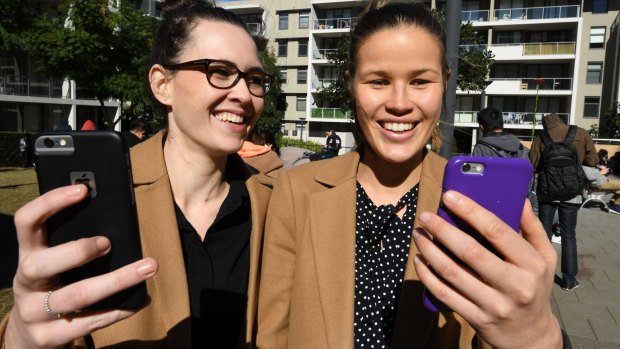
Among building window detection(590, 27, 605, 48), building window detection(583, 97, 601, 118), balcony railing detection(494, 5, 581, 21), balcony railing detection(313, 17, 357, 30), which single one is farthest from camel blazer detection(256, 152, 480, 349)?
building window detection(590, 27, 605, 48)

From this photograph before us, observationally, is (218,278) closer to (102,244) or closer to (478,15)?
(102,244)

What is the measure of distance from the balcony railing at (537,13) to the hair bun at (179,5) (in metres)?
38.0

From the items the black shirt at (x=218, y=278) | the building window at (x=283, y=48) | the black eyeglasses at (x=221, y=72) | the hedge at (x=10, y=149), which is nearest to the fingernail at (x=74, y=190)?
the black shirt at (x=218, y=278)

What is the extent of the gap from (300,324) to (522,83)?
3753 cm

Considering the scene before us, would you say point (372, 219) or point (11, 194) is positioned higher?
point (372, 219)

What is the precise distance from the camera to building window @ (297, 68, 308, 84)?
42.8 m

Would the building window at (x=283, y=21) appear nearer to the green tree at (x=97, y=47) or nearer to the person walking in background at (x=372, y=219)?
the green tree at (x=97, y=47)

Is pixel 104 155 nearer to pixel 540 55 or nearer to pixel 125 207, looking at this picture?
pixel 125 207

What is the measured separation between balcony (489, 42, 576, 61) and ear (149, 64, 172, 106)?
35.8m

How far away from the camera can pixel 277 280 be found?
184 cm

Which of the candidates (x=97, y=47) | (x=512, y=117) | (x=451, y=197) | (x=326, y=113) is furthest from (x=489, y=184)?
(x=326, y=113)

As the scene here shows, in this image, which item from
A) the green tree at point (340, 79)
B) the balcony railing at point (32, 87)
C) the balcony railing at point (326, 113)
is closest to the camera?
the green tree at point (340, 79)

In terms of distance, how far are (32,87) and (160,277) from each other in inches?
1283

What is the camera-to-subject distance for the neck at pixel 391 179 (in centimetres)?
194
